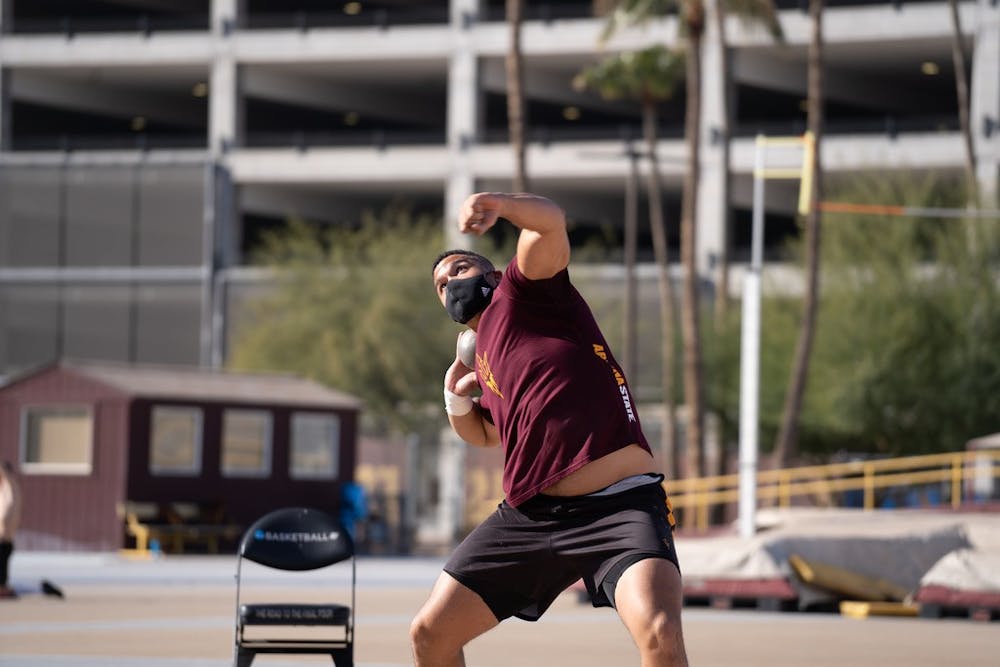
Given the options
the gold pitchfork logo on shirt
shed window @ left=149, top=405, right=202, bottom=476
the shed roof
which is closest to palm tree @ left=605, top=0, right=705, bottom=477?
the shed roof

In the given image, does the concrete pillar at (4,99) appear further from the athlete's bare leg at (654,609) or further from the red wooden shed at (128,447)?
the athlete's bare leg at (654,609)

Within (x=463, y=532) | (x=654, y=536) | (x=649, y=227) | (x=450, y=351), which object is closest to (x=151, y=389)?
(x=463, y=532)

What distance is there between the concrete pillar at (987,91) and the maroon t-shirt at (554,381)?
50555 millimetres

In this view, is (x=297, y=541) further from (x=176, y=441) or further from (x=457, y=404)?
(x=176, y=441)

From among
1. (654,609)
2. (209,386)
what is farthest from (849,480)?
(654,609)

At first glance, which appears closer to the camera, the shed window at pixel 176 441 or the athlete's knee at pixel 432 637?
the athlete's knee at pixel 432 637

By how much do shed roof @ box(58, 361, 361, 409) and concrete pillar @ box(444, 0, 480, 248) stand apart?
2236 centimetres

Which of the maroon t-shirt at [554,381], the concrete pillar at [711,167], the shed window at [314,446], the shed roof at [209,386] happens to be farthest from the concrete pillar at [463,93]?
the maroon t-shirt at [554,381]

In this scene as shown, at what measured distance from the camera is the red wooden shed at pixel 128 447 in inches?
1374

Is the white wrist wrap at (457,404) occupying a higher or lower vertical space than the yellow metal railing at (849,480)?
higher

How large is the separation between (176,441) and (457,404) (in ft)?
95.2

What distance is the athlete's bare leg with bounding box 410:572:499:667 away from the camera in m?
7.14

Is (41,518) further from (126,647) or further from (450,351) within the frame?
(126,647)

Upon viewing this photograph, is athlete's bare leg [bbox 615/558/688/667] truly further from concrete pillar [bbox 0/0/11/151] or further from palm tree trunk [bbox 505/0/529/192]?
concrete pillar [bbox 0/0/11/151]
